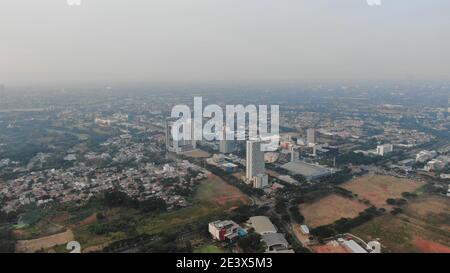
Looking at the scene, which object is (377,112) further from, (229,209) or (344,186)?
(229,209)

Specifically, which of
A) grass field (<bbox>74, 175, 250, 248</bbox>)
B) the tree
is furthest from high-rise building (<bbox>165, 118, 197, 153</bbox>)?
the tree

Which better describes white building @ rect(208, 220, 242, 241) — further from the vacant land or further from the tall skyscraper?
the tall skyscraper

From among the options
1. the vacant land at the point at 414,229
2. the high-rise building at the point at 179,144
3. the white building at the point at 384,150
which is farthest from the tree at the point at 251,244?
the white building at the point at 384,150

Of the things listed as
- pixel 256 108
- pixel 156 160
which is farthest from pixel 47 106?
pixel 156 160

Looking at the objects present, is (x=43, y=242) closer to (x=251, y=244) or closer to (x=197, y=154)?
(x=251, y=244)

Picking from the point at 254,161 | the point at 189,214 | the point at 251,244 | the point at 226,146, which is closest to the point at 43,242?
the point at 189,214

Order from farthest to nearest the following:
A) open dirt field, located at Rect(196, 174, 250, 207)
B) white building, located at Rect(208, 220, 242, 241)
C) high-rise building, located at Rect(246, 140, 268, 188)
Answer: high-rise building, located at Rect(246, 140, 268, 188)
open dirt field, located at Rect(196, 174, 250, 207)
white building, located at Rect(208, 220, 242, 241)

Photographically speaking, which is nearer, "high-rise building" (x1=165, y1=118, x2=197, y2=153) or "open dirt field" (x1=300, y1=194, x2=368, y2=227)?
"open dirt field" (x1=300, y1=194, x2=368, y2=227)
